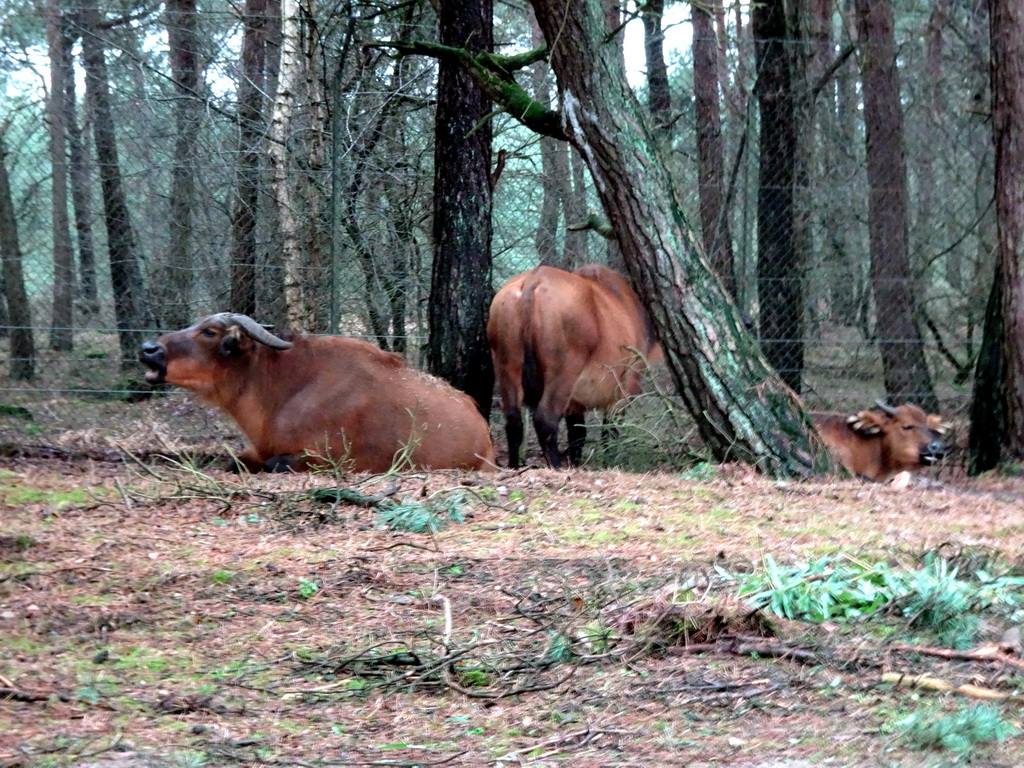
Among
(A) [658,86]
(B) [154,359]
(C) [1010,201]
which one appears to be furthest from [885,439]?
(A) [658,86]

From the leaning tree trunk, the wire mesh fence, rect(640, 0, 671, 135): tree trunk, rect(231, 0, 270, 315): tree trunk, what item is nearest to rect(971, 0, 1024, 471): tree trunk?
the leaning tree trunk

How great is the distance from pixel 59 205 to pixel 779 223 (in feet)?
22.0

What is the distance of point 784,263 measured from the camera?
11.5m

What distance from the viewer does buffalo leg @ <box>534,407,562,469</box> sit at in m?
9.25

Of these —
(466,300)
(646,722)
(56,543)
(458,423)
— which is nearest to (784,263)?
(466,300)

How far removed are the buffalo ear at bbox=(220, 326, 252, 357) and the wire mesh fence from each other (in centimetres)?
112

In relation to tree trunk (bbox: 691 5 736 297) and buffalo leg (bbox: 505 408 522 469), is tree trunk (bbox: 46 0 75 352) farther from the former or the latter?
tree trunk (bbox: 691 5 736 297)

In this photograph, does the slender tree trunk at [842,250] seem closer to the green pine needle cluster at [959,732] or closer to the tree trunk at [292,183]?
the tree trunk at [292,183]

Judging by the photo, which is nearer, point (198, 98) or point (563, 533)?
point (563, 533)

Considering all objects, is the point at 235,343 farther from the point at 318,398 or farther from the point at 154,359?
the point at 318,398

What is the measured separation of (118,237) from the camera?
1071 centimetres

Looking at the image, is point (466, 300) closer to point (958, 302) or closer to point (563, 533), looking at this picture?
point (563, 533)

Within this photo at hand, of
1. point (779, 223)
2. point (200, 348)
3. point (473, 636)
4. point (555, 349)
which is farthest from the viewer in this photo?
point (779, 223)

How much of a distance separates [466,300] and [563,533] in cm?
413
